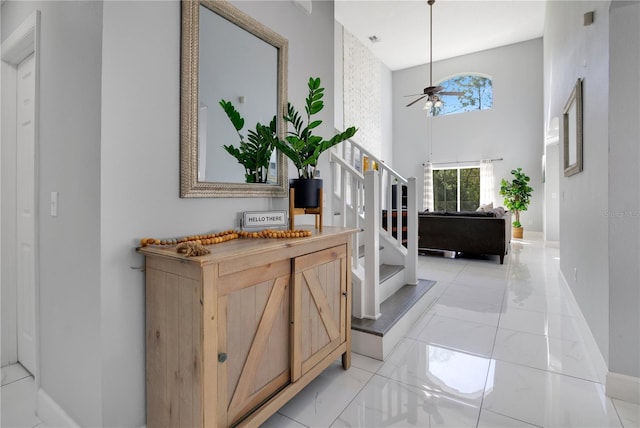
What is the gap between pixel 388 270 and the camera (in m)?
3.16

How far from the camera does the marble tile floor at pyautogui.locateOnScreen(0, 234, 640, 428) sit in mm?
1552

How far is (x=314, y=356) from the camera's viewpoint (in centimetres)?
169

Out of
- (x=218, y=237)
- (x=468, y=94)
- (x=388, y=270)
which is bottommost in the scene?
(x=388, y=270)

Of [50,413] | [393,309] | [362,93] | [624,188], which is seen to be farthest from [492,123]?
[50,413]

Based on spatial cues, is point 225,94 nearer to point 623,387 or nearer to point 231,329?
point 231,329

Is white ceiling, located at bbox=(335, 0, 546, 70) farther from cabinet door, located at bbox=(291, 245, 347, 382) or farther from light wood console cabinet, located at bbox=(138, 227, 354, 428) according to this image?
light wood console cabinet, located at bbox=(138, 227, 354, 428)

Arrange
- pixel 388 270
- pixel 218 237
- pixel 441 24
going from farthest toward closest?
pixel 441 24, pixel 388 270, pixel 218 237

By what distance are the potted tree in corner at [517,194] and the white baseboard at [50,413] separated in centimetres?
840

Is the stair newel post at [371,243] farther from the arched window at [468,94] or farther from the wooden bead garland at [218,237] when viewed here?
the arched window at [468,94]

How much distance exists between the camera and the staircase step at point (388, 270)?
9.49ft

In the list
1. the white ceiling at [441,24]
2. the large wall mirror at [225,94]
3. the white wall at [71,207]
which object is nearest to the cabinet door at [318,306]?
the large wall mirror at [225,94]

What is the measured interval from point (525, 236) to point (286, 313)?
26.8 ft

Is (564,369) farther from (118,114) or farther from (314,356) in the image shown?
(118,114)

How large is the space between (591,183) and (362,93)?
6.09 meters
